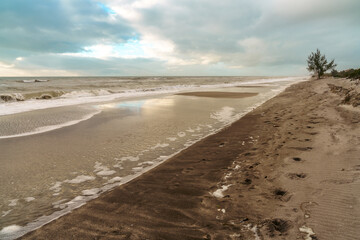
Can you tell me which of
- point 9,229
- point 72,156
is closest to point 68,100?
point 72,156

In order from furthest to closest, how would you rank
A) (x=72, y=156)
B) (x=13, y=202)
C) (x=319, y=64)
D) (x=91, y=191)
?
(x=319, y=64) → (x=72, y=156) → (x=91, y=191) → (x=13, y=202)

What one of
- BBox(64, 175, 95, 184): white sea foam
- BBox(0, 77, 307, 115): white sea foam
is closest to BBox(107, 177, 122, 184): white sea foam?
BBox(64, 175, 95, 184): white sea foam

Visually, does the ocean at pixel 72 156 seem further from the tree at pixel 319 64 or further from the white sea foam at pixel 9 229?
the tree at pixel 319 64

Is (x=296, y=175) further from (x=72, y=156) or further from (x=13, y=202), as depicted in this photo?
(x=72, y=156)

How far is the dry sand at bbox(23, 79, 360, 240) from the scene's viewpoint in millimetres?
2812

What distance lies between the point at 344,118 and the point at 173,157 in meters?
6.77

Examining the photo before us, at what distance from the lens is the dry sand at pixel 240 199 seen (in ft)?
9.23

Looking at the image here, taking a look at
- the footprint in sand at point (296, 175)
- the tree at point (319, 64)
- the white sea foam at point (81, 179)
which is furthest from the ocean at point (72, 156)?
the tree at point (319, 64)

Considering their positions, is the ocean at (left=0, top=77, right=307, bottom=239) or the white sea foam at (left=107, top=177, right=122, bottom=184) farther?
the white sea foam at (left=107, top=177, right=122, bottom=184)

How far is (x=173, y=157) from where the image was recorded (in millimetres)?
6137

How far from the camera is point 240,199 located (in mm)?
3594

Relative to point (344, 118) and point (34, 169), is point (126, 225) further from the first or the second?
point (344, 118)

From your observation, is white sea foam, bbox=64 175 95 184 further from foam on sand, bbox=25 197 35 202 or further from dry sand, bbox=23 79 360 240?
dry sand, bbox=23 79 360 240

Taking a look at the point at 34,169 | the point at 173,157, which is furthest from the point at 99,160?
the point at 173,157
